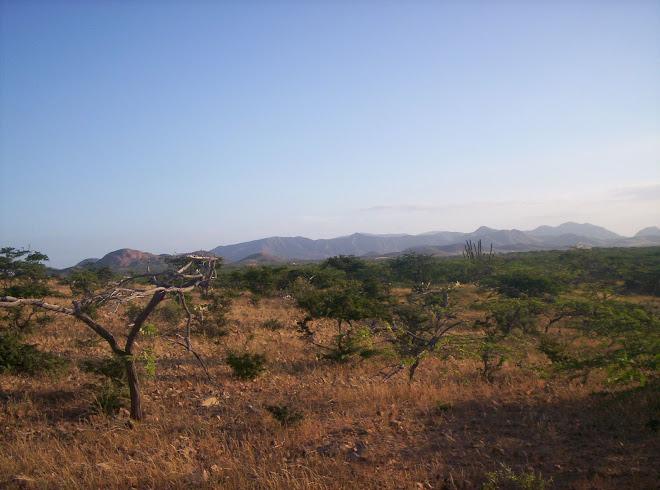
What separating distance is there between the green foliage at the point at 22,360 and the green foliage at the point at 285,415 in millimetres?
4679

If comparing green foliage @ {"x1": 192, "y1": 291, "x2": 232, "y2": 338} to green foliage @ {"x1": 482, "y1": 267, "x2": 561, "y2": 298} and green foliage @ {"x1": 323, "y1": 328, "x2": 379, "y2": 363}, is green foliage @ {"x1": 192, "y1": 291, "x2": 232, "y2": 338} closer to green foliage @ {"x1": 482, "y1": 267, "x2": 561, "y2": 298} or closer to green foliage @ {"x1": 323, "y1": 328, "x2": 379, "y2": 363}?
green foliage @ {"x1": 323, "y1": 328, "x2": 379, "y2": 363}

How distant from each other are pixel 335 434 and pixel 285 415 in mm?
689

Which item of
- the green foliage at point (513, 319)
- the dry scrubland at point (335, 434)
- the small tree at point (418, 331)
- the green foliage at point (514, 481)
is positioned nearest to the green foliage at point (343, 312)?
the small tree at point (418, 331)

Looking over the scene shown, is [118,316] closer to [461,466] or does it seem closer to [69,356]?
[69,356]

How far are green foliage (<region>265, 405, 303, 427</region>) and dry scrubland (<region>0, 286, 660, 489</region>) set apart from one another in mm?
87

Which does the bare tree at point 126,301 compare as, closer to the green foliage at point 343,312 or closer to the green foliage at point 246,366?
the green foliage at point 246,366

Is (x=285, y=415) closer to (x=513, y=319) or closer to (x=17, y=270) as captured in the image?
(x=513, y=319)

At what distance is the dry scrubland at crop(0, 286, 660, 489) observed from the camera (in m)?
3.65

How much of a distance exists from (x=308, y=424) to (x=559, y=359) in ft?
17.0

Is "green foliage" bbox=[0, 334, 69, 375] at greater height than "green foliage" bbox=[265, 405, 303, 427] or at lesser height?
greater

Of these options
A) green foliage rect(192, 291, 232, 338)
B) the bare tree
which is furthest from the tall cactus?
the bare tree

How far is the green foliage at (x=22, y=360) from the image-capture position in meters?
6.79

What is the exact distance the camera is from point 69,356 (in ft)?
27.5

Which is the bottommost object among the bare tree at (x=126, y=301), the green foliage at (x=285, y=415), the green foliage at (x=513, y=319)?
the green foliage at (x=513, y=319)
